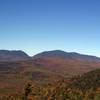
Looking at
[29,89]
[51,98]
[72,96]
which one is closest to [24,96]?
[29,89]

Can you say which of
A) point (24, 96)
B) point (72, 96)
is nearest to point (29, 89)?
point (24, 96)

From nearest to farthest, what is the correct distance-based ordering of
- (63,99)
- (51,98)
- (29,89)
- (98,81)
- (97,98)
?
(29,89)
(97,98)
(63,99)
(51,98)
(98,81)

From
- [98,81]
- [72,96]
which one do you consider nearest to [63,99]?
[72,96]

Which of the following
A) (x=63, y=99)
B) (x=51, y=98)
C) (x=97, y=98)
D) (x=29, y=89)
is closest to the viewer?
→ (x=29, y=89)

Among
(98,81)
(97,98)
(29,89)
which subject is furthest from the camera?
(98,81)

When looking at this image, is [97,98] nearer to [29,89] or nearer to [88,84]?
[29,89]

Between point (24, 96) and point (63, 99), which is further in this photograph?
point (63, 99)

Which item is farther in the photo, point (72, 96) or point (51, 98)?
point (51, 98)

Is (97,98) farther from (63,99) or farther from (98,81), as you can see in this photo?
(98,81)

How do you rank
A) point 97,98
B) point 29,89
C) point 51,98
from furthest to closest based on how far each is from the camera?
point 51,98
point 97,98
point 29,89
